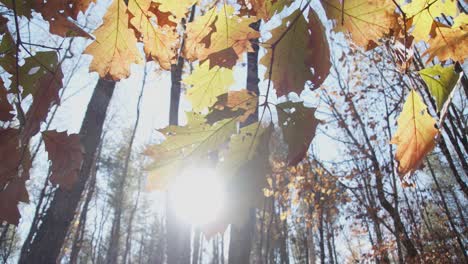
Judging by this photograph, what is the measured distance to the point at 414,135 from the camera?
2.27 ft

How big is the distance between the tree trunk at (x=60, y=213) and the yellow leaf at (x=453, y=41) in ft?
8.46

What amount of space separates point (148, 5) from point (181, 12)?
8 centimetres

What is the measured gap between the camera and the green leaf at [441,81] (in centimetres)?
63

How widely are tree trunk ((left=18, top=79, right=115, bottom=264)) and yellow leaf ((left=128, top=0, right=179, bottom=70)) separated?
211 centimetres

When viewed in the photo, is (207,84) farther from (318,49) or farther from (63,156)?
(63,156)

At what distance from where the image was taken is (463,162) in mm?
2812

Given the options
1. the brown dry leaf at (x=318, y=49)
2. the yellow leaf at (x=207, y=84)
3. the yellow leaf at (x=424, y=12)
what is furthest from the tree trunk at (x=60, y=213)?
the yellow leaf at (x=424, y=12)

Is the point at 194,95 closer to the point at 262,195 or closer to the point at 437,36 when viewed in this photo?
the point at 262,195

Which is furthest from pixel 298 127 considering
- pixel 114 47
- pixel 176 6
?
pixel 114 47

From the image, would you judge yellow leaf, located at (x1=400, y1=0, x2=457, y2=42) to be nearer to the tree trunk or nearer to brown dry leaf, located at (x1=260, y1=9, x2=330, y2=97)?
brown dry leaf, located at (x1=260, y1=9, x2=330, y2=97)

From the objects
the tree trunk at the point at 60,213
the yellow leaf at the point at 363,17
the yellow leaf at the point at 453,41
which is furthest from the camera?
the tree trunk at the point at 60,213

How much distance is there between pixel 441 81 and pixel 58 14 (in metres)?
0.88

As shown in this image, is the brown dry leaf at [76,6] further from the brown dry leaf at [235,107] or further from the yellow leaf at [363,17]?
the yellow leaf at [363,17]

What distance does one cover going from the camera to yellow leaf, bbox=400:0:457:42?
68 centimetres
